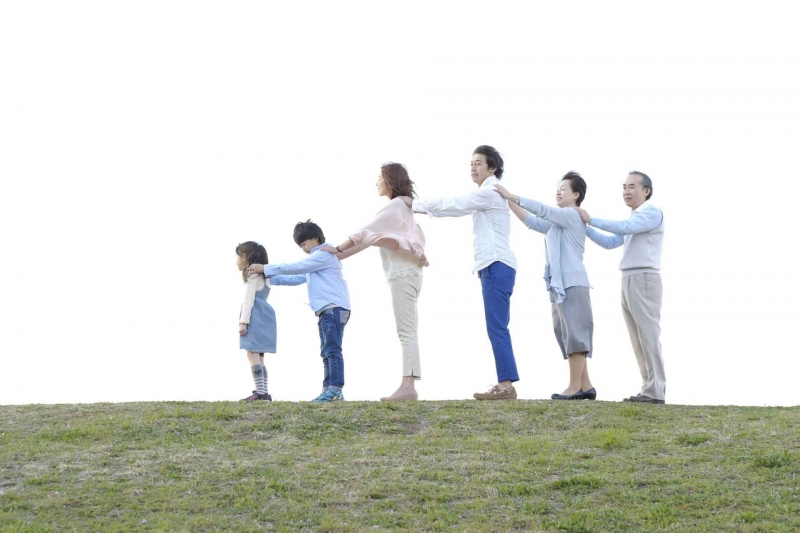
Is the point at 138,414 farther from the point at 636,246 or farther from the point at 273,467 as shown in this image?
the point at 636,246

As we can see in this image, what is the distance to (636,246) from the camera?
423 inches

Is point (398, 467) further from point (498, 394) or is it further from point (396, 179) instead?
point (396, 179)

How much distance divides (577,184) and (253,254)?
384 cm

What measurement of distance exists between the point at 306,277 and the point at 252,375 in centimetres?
137

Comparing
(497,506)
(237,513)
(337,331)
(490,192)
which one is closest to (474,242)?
(490,192)

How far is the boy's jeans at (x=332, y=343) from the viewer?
34.8 ft

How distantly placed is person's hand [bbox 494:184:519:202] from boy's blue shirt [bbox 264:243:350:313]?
1983mm

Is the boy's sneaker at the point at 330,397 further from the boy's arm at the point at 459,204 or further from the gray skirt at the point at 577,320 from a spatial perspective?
the gray skirt at the point at 577,320

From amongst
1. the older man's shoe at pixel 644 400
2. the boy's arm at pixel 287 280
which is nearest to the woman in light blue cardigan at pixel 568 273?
the older man's shoe at pixel 644 400

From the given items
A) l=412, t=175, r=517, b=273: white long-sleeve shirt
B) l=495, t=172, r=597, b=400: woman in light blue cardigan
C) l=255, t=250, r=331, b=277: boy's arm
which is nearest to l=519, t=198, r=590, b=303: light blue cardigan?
l=495, t=172, r=597, b=400: woman in light blue cardigan

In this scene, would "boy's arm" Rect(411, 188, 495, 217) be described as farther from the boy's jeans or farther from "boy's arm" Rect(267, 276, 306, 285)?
"boy's arm" Rect(267, 276, 306, 285)

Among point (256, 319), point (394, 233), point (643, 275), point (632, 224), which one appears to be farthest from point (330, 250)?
point (643, 275)

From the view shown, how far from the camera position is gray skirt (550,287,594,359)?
10.5 meters

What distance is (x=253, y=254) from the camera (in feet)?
37.7
